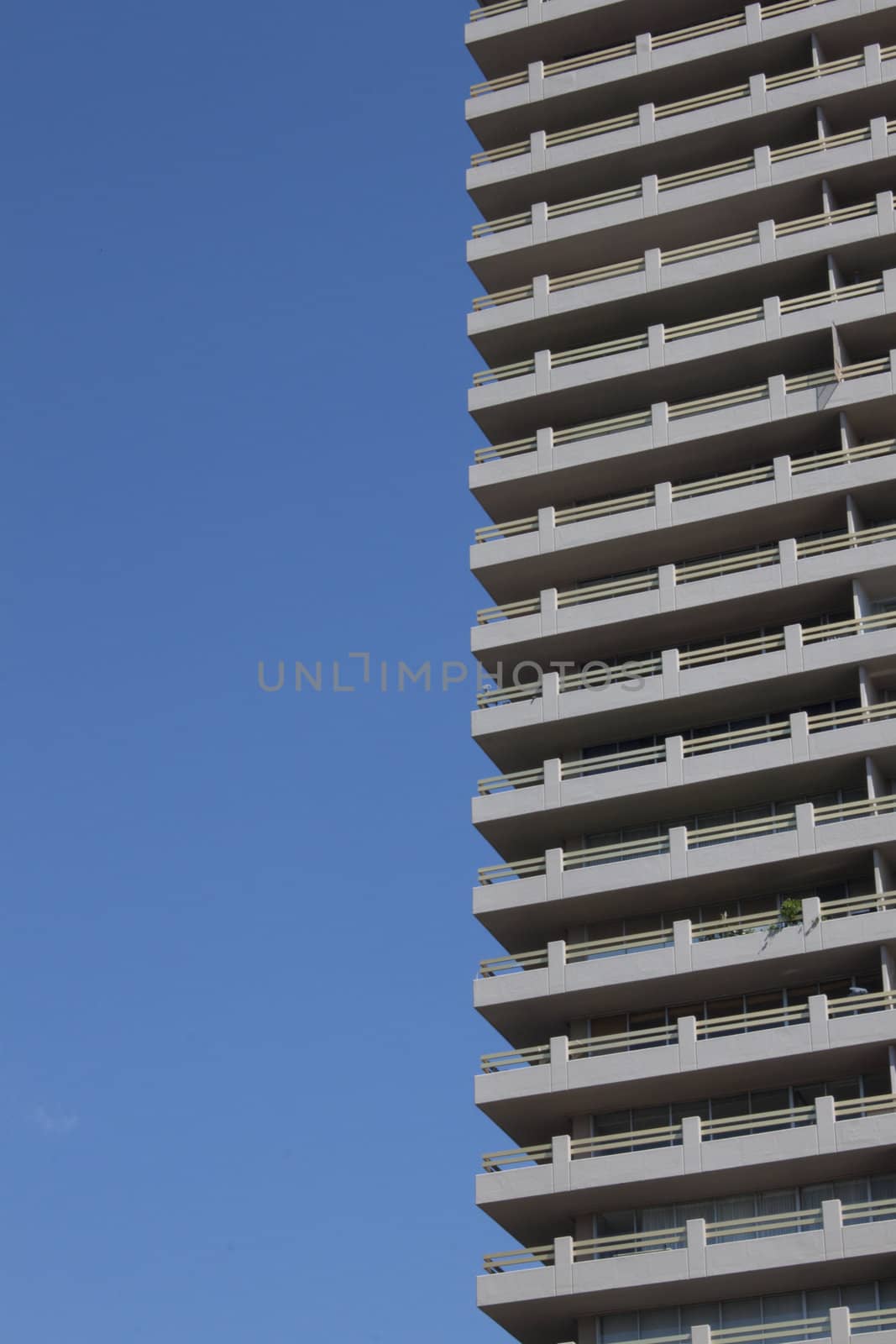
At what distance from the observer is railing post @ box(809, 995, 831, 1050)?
57.2m

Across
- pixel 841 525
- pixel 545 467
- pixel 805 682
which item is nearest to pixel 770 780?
pixel 805 682

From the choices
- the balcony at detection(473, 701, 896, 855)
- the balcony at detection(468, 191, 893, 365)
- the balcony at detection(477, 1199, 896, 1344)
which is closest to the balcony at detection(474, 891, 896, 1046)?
the balcony at detection(473, 701, 896, 855)

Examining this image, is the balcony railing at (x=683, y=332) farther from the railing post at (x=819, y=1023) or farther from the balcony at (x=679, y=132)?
the railing post at (x=819, y=1023)

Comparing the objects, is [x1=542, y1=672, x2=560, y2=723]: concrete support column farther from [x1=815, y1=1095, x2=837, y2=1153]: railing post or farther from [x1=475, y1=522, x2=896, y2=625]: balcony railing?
[x1=815, y1=1095, x2=837, y2=1153]: railing post

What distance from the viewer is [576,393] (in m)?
71.0

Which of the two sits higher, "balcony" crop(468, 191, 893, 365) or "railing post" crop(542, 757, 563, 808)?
"balcony" crop(468, 191, 893, 365)

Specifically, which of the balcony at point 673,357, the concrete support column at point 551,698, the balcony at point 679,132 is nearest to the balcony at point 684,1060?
the concrete support column at point 551,698

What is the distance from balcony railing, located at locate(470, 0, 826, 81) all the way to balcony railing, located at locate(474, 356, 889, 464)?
1341 centimetres

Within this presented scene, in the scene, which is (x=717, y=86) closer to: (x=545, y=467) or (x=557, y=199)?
(x=557, y=199)

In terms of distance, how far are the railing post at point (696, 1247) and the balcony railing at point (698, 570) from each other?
19.3 meters

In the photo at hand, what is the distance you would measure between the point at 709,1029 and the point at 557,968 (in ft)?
15.0

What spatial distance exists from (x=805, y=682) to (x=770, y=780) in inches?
124

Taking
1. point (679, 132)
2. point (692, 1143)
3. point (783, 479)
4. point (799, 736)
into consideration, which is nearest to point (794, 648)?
point (799, 736)

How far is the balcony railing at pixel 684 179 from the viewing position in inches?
2778
